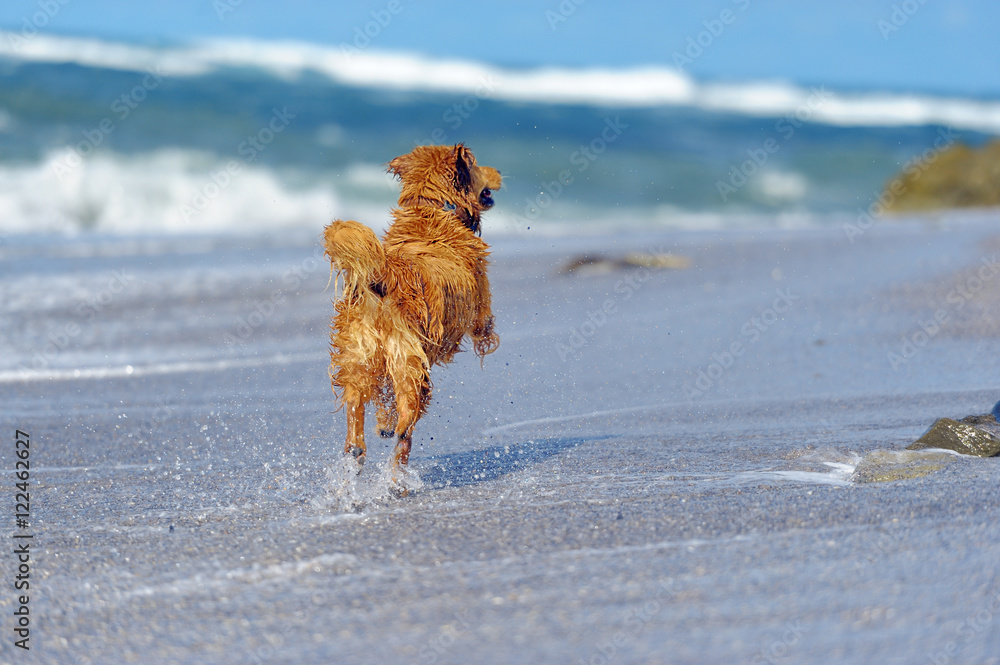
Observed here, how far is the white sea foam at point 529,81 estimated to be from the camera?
104ft

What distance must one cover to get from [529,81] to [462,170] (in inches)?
1398

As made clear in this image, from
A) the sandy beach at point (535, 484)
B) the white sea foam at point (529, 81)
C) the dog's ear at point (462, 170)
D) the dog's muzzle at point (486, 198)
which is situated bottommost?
the sandy beach at point (535, 484)

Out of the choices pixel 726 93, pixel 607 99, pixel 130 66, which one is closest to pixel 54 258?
pixel 130 66

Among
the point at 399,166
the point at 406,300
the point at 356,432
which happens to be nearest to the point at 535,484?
the point at 356,432

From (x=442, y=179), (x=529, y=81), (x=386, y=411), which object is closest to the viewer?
(x=386, y=411)

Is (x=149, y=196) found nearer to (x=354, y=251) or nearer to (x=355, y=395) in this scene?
(x=355, y=395)

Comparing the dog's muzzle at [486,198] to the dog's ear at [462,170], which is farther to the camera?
the dog's muzzle at [486,198]

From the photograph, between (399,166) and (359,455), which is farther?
(399,166)

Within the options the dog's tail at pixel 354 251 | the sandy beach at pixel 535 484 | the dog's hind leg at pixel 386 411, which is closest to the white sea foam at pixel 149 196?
the sandy beach at pixel 535 484

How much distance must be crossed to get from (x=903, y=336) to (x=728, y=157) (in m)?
20.7

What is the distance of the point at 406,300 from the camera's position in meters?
4.07

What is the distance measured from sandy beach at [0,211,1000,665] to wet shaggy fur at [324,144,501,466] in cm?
35

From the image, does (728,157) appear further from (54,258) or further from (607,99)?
(54,258)

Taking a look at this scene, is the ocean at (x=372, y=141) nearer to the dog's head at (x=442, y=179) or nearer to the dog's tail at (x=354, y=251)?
the dog's head at (x=442, y=179)
